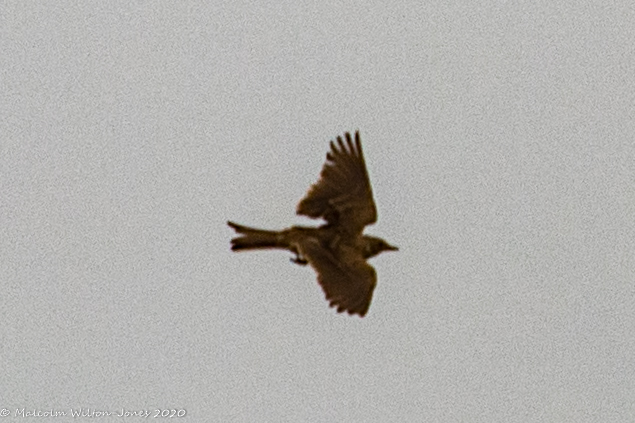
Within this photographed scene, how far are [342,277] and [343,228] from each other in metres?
0.75

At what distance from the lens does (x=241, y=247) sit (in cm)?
1873

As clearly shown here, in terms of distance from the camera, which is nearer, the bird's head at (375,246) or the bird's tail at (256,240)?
the bird's tail at (256,240)

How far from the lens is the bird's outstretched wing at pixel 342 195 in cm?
1936

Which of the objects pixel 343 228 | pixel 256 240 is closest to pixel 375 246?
pixel 343 228

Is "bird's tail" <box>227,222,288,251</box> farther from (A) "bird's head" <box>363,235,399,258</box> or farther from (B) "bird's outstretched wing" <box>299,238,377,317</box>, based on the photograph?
(A) "bird's head" <box>363,235,399,258</box>

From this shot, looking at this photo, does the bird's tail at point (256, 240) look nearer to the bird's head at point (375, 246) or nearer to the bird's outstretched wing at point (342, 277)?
the bird's outstretched wing at point (342, 277)

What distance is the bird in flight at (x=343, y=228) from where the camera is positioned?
1894cm

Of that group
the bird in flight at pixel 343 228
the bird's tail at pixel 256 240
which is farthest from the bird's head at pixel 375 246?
the bird's tail at pixel 256 240

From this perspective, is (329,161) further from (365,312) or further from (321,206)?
(365,312)

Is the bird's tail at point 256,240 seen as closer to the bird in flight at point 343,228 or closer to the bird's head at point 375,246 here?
the bird in flight at point 343,228

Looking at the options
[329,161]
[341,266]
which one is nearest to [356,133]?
[329,161]

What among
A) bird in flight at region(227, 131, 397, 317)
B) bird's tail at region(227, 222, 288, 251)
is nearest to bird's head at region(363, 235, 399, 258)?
bird in flight at region(227, 131, 397, 317)

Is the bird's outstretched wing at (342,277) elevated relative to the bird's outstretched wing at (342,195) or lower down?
lower down

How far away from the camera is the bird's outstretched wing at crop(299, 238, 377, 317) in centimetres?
1883
